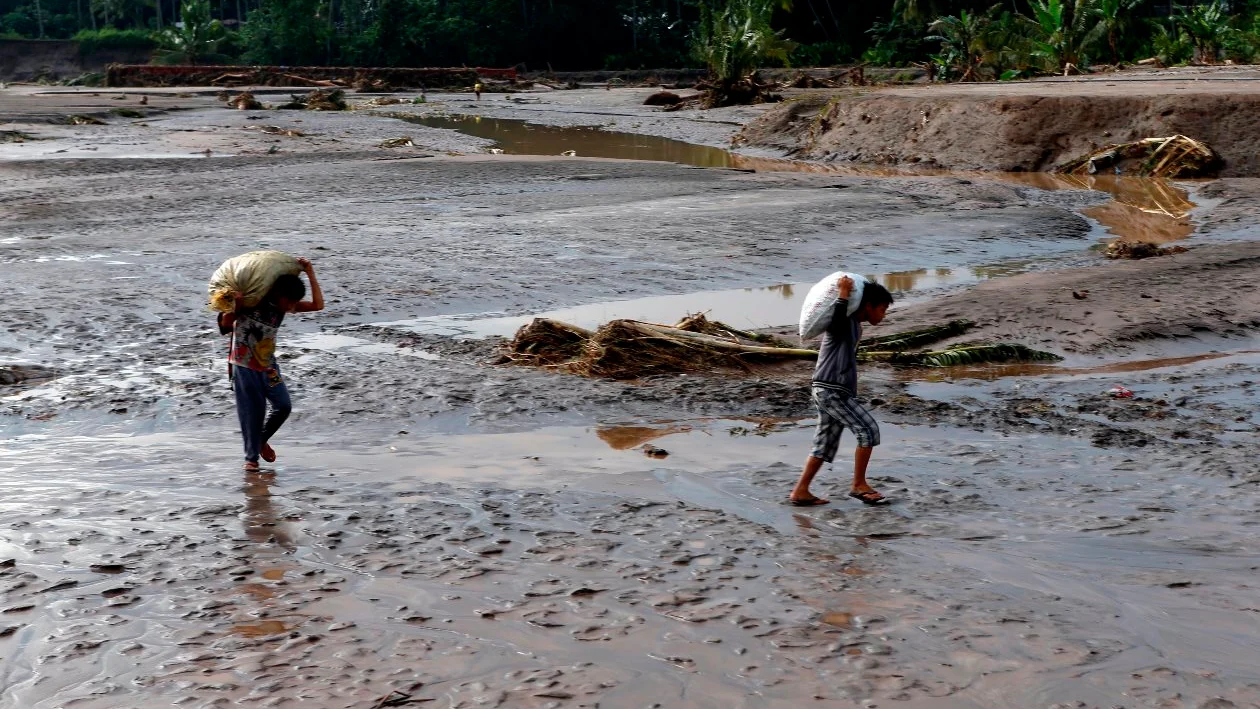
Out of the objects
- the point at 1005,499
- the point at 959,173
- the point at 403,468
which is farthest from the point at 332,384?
the point at 959,173

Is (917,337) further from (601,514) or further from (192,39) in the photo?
(192,39)

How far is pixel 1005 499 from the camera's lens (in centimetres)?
541

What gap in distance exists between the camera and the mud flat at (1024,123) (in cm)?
1911

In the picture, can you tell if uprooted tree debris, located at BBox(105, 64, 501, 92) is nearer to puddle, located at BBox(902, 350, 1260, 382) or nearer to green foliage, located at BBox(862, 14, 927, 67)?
green foliage, located at BBox(862, 14, 927, 67)

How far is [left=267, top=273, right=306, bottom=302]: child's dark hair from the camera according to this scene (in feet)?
19.2

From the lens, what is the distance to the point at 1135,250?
38.3ft

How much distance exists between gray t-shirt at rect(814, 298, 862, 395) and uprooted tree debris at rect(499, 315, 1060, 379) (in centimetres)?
242

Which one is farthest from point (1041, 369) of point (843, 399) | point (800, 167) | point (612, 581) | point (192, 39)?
point (192, 39)

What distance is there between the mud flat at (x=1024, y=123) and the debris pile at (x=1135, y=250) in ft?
23.0

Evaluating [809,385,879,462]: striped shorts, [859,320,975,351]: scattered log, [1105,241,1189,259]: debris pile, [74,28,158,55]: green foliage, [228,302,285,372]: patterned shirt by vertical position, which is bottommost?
[859,320,975,351]: scattered log

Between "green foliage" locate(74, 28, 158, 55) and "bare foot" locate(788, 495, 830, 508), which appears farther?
"green foliage" locate(74, 28, 158, 55)

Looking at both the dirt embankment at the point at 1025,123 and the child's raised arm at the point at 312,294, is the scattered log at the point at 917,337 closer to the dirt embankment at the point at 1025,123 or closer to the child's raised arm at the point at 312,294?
the child's raised arm at the point at 312,294

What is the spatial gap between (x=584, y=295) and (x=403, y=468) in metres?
4.61

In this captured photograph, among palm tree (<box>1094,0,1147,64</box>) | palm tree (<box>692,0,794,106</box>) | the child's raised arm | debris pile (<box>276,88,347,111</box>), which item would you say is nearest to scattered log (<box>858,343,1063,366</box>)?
the child's raised arm
